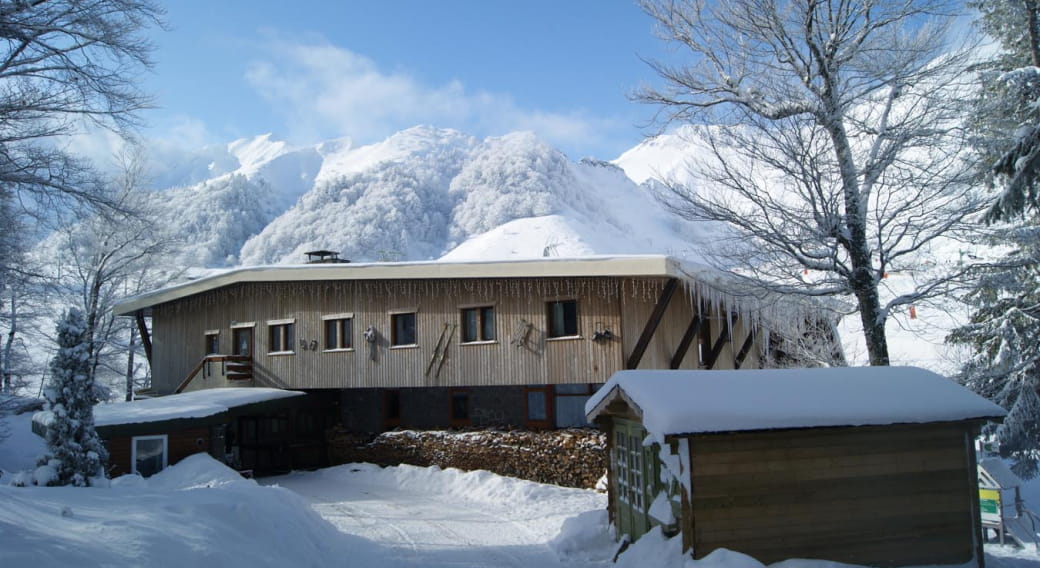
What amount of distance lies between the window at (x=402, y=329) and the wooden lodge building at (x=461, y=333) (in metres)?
0.03

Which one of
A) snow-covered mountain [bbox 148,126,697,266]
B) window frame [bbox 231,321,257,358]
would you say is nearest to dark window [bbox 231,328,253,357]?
window frame [bbox 231,321,257,358]

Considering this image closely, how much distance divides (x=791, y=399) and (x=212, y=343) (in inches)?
723

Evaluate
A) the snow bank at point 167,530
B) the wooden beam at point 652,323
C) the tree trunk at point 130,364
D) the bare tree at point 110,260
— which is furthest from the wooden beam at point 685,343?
the tree trunk at point 130,364

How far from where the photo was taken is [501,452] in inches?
693

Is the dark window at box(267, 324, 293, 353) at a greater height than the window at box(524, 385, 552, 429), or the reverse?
the dark window at box(267, 324, 293, 353)

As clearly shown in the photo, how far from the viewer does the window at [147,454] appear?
605 inches

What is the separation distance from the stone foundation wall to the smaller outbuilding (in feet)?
4.89

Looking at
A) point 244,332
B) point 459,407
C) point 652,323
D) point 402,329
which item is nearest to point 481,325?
point 402,329

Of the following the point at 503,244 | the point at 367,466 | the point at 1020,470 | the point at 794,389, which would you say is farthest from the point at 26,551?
the point at 503,244

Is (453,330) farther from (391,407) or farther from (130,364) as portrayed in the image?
(130,364)

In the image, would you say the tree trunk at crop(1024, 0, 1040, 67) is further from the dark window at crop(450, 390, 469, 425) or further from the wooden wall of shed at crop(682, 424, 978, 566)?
the dark window at crop(450, 390, 469, 425)

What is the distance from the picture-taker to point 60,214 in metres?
9.90

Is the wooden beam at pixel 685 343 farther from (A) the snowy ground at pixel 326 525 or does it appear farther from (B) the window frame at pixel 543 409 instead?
(A) the snowy ground at pixel 326 525

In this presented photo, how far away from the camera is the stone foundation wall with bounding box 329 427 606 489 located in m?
16.7
